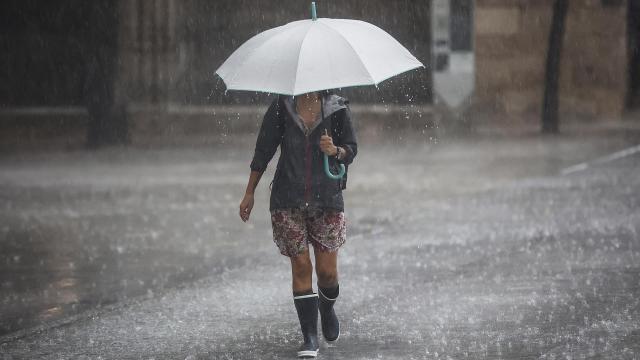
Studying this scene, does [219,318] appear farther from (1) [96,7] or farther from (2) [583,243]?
(1) [96,7]

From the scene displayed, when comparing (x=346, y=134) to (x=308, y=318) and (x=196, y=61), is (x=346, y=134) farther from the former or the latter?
(x=196, y=61)

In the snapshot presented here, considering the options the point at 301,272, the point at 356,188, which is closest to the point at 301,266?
the point at 301,272

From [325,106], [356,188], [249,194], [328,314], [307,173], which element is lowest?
[356,188]

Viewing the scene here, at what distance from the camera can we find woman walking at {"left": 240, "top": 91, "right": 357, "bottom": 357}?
6871 millimetres

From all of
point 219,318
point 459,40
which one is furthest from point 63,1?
point 219,318

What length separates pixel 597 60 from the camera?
2628 centimetres

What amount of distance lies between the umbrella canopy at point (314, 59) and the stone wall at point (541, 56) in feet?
60.9

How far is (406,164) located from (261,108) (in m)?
6.17

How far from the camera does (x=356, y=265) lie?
10156 mm

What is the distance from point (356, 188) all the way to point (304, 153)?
8.98 metres

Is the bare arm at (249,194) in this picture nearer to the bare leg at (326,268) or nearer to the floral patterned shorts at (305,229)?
the floral patterned shorts at (305,229)

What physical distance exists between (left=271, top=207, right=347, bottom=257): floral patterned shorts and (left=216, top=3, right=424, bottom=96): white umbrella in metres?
0.72

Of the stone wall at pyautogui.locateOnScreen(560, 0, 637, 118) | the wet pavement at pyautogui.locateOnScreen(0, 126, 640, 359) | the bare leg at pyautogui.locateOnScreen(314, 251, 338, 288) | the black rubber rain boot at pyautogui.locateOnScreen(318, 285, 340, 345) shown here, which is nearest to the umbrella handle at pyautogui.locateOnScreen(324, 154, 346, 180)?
the bare leg at pyautogui.locateOnScreen(314, 251, 338, 288)

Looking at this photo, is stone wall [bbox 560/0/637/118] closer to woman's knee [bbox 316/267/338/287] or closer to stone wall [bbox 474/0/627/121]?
stone wall [bbox 474/0/627/121]
